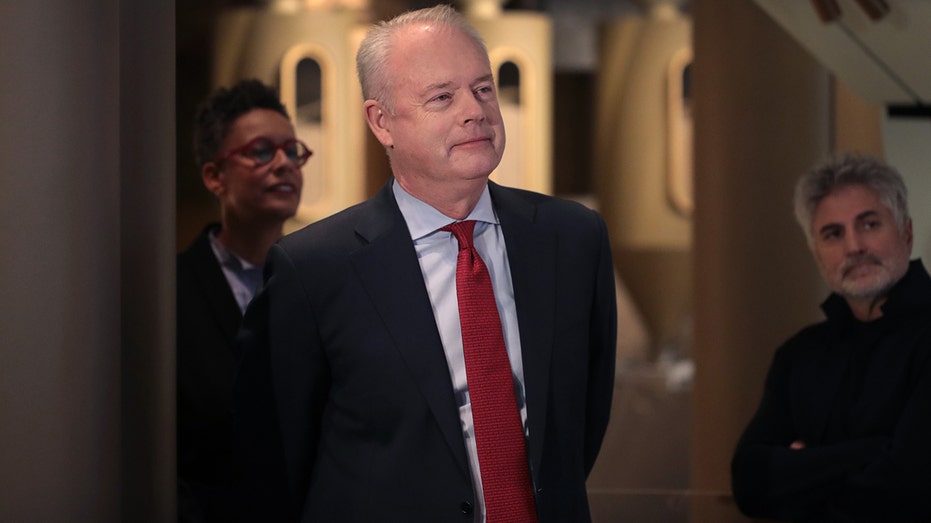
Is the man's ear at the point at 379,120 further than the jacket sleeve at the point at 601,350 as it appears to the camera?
No

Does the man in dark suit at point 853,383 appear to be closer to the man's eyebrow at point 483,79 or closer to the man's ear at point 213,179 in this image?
the man's eyebrow at point 483,79

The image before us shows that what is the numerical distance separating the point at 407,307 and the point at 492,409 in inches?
8.9

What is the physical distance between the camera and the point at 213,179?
109 inches

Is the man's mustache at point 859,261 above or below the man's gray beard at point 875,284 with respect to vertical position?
above

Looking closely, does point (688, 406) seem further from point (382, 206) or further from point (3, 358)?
point (3, 358)

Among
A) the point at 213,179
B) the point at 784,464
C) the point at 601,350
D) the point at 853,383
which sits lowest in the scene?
the point at 784,464

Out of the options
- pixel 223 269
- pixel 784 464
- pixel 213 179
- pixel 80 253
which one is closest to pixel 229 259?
pixel 223 269

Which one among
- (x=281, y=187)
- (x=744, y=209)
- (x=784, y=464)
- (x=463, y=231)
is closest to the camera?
(x=463, y=231)

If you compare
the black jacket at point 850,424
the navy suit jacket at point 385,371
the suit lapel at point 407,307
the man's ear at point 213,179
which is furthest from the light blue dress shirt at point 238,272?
the black jacket at point 850,424

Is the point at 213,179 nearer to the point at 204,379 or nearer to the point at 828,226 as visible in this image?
the point at 204,379

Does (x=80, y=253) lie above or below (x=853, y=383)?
above

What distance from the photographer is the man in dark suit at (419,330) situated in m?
1.89

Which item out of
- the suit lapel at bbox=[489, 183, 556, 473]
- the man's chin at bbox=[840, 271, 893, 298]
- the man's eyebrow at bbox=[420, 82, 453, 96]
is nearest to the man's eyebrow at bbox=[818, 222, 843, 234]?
the man's chin at bbox=[840, 271, 893, 298]

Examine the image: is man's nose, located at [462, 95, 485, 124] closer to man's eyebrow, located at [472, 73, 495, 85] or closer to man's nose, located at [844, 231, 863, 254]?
man's eyebrow, located at [472, 73, 495, 85]
